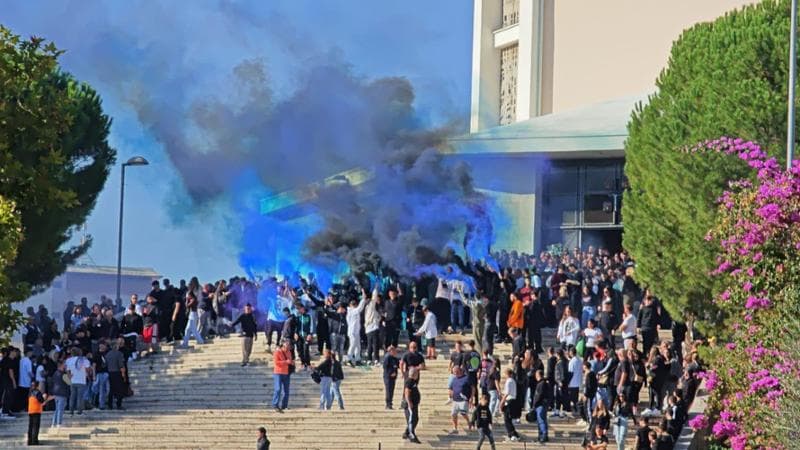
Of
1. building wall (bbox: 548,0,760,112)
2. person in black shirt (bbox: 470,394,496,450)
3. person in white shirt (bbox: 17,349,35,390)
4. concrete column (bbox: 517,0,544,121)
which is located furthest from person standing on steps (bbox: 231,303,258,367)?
concrete column (bbox: 517,0,544,121)

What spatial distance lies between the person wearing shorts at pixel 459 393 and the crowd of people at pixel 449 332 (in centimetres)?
3

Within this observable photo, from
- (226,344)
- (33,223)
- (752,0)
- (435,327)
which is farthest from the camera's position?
(752,0)

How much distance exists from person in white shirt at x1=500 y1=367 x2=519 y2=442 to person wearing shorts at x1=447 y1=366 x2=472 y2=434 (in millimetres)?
677

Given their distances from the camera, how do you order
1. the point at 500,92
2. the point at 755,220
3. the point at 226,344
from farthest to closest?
the point at 500,92, the point at 226,344, the point at 755,220

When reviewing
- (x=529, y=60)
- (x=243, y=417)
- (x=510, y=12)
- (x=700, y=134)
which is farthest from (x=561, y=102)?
(x=243, y=417)

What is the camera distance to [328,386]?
3450 centimetres

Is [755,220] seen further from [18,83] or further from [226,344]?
[226,344]

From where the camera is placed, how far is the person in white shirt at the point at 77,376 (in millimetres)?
35781

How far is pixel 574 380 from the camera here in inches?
1272

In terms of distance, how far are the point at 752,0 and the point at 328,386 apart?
1107 inches

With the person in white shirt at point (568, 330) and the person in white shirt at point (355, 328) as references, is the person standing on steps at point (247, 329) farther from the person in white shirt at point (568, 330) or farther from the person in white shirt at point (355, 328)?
the person in white shirt at point (568, 330)

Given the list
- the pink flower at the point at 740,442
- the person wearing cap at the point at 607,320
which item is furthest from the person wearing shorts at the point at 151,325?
the pink flower at the point at 740,442

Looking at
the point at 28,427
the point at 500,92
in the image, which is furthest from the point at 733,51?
the point at 500,92

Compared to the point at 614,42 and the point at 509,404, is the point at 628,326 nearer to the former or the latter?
the point at 509,404
